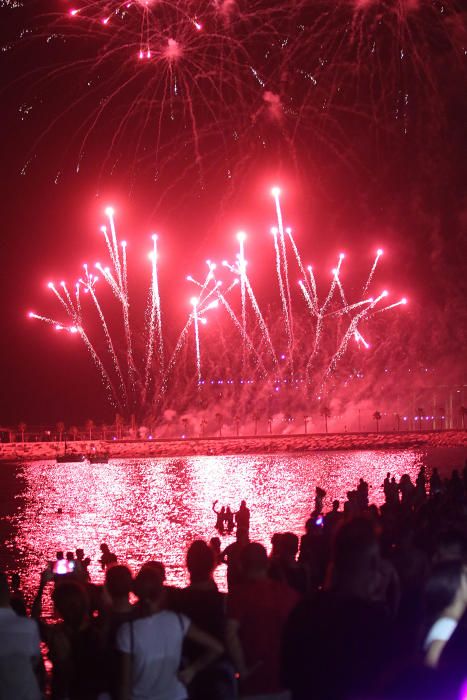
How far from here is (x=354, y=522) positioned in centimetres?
342

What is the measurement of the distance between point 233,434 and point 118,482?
177ft

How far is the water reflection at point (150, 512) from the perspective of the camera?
18688 millimetres

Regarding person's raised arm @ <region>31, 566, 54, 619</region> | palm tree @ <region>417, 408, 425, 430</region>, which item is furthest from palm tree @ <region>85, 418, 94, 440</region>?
person's raised arm @ <region>31, 566, 54, 619</region>

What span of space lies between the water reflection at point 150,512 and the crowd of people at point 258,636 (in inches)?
362

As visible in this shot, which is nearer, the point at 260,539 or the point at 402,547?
the point at 402,547

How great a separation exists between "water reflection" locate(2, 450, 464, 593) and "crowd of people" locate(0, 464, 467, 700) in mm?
9190

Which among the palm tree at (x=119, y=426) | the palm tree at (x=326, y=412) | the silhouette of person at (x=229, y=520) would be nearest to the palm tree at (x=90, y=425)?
the palm tree at (x=119, y=426)

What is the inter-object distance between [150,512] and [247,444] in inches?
2529

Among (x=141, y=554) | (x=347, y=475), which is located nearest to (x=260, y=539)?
(x=141, y=554)

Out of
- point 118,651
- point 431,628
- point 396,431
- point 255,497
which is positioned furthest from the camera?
point 396,431

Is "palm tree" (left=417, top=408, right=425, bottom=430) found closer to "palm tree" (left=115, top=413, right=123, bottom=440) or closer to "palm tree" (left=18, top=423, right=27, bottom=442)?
"palm tree" (left=115, top=413, right=123, bottom=440)

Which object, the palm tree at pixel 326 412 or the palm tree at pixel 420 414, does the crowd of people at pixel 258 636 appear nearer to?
the palm tree at pixel 326 412

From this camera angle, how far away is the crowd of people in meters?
3.21

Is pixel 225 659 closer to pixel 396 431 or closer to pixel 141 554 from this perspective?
pixel 141 554
